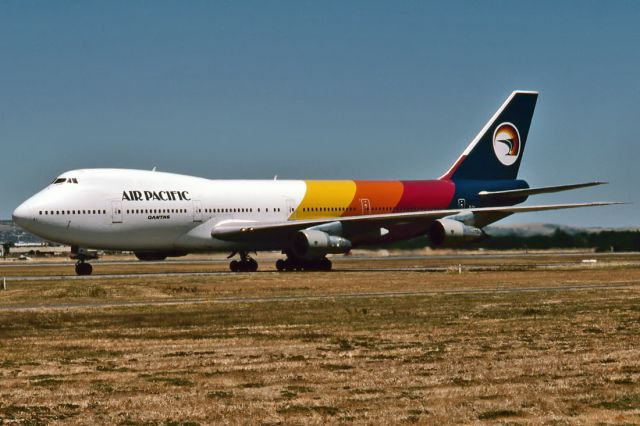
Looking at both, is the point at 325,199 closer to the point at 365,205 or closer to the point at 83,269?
the point at 365,205

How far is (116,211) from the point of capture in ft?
164

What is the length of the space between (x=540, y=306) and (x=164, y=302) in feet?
38.0

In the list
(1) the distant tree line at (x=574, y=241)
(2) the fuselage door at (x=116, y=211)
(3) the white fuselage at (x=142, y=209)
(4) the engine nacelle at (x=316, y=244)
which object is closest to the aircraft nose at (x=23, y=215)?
(3) the white fuselage at (x=142, y=209)

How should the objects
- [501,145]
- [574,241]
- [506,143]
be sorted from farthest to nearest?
[574,241] → [506,143] → [501,145]

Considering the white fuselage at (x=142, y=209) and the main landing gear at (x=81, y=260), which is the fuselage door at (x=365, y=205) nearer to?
the white fuselage at (x=142, y=209)

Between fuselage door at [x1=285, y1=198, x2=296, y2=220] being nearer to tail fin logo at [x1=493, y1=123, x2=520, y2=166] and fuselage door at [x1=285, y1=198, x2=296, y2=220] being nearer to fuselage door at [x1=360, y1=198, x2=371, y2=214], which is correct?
fuselage door at [x1=360, y1=198, x2=371, y2=214]

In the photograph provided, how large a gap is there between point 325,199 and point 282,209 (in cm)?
292

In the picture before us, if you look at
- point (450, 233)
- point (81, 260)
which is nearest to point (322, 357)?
point (81, 260)

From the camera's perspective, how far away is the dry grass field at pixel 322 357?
1426 centimetres

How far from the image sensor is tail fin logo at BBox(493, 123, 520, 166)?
63.7m

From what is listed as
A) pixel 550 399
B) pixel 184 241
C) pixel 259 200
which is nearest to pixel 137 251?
pixel 184 241

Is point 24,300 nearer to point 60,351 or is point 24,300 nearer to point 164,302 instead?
point 164,302

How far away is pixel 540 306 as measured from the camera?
30250mm

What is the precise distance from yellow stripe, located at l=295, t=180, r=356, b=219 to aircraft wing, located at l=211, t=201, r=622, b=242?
1830 mm
